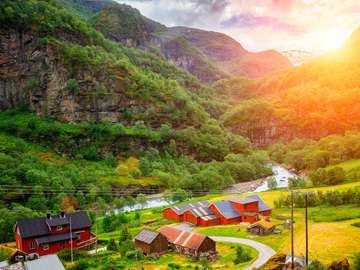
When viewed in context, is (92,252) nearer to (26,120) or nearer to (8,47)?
(26,120)

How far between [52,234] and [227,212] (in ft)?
95.2

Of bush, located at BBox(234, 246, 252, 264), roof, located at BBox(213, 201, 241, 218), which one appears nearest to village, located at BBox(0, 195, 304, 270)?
roof, located at BBox(213, 201, 241, 218)

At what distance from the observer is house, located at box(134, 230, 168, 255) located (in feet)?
169

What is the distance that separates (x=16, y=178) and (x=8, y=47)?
75.2 m

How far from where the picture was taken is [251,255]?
45.8 metres

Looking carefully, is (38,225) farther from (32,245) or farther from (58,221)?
(32,245)

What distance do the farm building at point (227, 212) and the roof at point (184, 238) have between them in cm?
1297

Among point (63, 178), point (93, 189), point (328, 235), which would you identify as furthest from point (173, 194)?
point (328, 235)

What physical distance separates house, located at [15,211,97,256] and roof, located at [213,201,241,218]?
22.2 meters

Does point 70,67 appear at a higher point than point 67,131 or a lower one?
higher

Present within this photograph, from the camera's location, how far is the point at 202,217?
68688mm

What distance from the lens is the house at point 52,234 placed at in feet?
179

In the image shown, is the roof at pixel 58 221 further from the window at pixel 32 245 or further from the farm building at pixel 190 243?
the farm building at pixel 190 243

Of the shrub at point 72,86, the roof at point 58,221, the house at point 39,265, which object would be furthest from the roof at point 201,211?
the shrub at point 72,86
